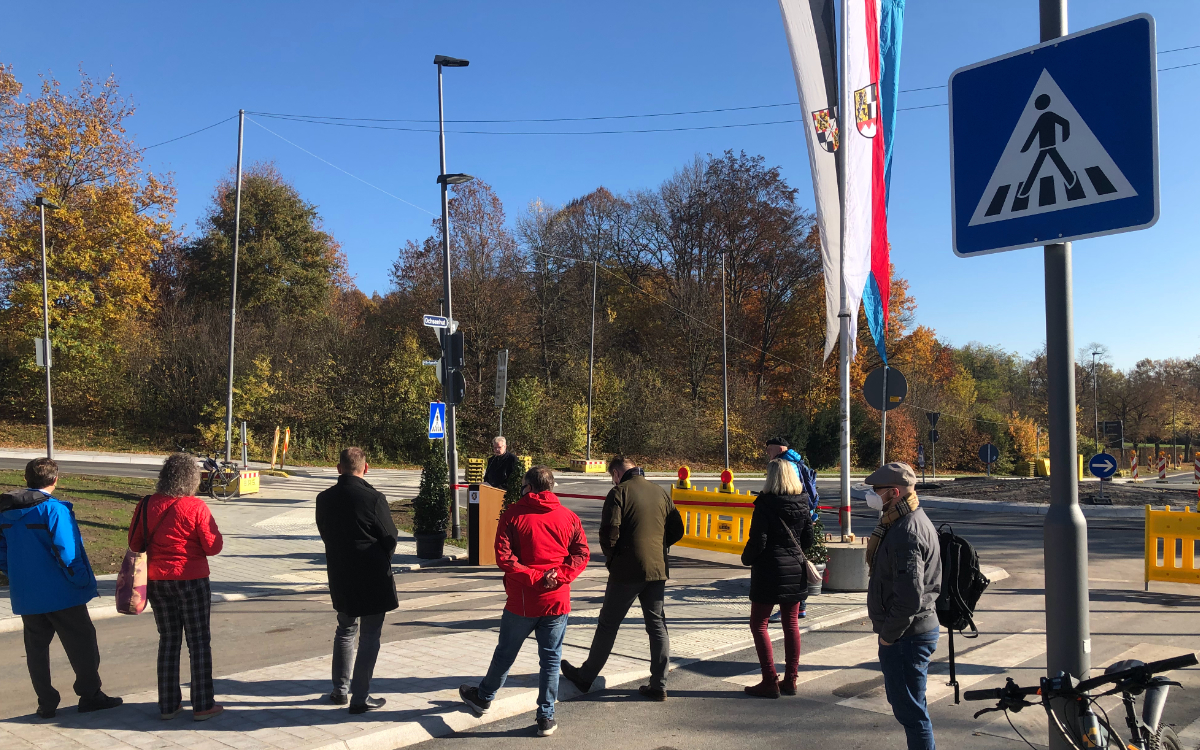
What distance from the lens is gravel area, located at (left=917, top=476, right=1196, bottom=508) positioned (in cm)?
2430

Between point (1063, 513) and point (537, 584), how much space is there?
11.0ft

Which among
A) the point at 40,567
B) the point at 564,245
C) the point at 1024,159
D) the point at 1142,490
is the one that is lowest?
the point at 1142,490

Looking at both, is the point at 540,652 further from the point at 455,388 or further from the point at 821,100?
the point at 455,388

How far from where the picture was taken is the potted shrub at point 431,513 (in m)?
12.9

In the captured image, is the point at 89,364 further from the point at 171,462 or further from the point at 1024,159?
the point at 1024,159

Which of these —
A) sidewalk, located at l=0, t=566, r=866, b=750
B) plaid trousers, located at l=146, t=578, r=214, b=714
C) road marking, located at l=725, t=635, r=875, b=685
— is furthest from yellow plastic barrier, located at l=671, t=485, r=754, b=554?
plaid trousers, located at l=146, t=578, r=214, b=714

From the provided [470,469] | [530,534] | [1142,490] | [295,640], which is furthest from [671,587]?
[1142,490]

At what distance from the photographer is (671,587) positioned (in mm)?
11031

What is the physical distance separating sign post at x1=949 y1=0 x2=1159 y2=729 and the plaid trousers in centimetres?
492

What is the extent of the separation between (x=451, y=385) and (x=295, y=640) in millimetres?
5970

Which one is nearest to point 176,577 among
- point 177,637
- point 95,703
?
point 177,637

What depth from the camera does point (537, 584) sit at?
5.47 metres

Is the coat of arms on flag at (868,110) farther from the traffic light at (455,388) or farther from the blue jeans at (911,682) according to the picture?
the blue jeans at (911,682)

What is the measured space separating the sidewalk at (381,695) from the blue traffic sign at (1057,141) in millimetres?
4375
